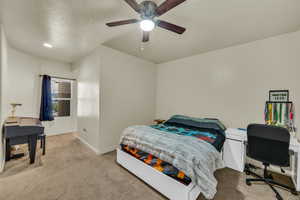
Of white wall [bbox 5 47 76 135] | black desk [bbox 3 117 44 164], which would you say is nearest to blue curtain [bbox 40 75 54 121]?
white wall [bbox 5 47 76 135]

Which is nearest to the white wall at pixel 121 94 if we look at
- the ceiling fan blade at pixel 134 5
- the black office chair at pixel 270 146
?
the ceiling fan blade at pixel 134 5

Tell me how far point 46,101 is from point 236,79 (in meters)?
5.34

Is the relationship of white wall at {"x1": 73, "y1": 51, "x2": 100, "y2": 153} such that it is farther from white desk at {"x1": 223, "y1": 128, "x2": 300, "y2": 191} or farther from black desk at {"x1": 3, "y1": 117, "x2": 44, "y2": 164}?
white desk at {"x1": 223, "y1": 128, "x2": 300, "y2": 191}

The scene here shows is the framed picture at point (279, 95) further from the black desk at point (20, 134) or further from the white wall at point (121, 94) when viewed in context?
the black desk at point (20, 134)

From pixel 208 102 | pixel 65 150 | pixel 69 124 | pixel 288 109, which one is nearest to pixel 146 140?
pixel 208 102

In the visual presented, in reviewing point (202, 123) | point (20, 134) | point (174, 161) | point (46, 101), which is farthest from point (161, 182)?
point (46, 101)

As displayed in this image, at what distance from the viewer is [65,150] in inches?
118

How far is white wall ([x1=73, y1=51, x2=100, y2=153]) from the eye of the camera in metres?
2.97

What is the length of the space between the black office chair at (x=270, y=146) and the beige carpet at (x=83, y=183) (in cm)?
26

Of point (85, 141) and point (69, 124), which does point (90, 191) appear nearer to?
point (85, 141)

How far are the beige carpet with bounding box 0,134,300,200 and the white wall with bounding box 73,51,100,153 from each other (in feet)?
2.30

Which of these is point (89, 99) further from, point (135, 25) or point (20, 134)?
point (135, 25)

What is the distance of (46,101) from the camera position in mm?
3811

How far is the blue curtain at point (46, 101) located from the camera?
3754 mm
